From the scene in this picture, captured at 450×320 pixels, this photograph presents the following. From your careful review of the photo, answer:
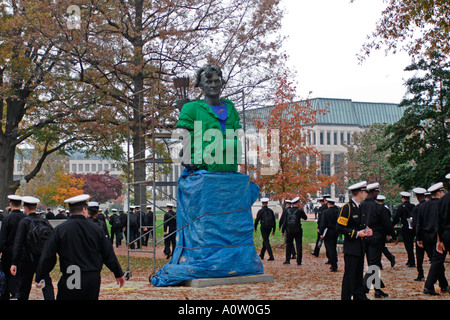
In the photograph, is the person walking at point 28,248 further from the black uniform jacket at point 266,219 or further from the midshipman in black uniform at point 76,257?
the black uniform jacket at point 266,219

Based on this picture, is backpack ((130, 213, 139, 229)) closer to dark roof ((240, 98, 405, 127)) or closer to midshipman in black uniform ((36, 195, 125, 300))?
midshipman in black uniform ((36, 195, 125, 300))

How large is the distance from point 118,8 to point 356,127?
82.7 m

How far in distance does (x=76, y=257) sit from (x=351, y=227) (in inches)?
173

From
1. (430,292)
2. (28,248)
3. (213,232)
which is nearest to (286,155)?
(213,232)

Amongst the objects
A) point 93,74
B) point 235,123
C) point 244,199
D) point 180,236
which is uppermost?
point 93,74

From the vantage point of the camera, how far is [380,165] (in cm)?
5641

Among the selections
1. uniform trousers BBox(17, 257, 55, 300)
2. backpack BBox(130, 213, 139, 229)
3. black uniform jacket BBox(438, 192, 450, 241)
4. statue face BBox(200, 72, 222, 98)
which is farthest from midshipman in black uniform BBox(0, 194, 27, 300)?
backpack BBox(130, 213, 139, 229)

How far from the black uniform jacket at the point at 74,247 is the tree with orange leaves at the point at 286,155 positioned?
59.2 feet

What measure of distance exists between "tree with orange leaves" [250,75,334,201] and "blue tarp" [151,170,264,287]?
1226 cm

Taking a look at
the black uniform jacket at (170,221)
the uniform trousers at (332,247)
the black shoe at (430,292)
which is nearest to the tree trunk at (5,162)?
the black uniform jacket at (170,221)

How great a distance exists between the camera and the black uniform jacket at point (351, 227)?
8914 millimetres

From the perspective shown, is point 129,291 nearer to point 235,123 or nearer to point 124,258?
point 235,123
